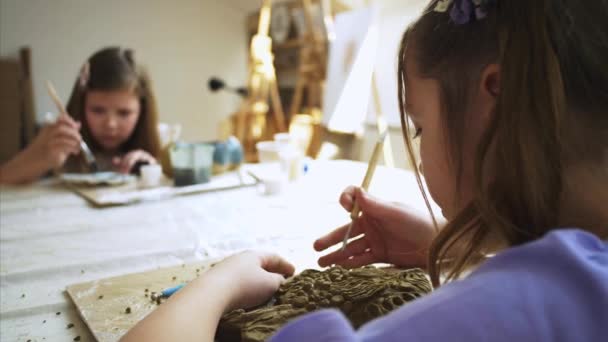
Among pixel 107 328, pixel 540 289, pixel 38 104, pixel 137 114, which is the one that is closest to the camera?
pixel 540 289

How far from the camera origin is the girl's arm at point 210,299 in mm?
441

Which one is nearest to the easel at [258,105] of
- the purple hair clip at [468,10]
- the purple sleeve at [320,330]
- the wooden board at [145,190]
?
the wooden board at [145,190]

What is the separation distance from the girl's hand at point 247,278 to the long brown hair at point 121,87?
1.16m

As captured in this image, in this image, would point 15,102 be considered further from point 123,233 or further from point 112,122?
point 123,233

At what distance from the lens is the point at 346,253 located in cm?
72

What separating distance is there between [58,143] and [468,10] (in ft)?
4.18

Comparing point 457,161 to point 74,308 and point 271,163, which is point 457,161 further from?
point 271,163

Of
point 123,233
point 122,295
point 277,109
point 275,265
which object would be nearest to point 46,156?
point 123,233

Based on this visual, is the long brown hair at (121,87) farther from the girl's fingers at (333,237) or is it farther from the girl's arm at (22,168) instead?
the girl's fingers at (333,237)

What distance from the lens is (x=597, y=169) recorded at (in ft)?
1.34

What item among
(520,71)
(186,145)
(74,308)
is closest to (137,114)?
(186,145)

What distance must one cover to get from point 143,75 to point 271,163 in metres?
0.61

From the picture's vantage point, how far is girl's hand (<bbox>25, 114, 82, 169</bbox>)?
135 cm

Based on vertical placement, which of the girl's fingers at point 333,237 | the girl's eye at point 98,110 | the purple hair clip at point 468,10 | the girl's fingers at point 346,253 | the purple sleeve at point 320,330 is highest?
the purple hair clip at point 468,10
